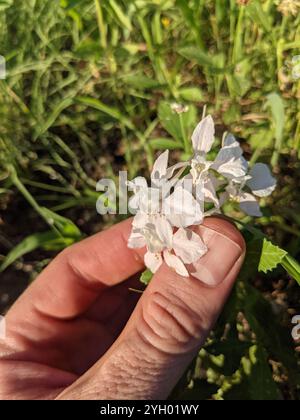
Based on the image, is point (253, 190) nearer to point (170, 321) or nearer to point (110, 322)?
Answer: point (170, 321)

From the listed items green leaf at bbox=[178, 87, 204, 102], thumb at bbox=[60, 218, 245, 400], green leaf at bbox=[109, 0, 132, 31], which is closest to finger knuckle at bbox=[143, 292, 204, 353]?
thumb at bbox=[60, 218, 245, 400]

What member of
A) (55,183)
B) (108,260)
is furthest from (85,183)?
(108,260)

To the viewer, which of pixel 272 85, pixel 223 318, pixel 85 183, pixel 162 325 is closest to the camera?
pixel 162 325

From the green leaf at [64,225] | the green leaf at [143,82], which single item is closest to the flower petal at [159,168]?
the green leaf at [64,225]

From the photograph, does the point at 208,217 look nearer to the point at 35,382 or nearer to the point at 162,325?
the point at 162,325

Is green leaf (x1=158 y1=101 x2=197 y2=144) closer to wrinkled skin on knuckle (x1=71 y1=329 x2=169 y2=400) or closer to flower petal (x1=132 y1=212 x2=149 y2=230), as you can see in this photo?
flower petal (x1=132 y1=212 x2=149 y2=230)

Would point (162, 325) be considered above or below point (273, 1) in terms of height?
below

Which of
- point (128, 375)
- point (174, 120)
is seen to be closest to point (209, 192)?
point (128, 375)
